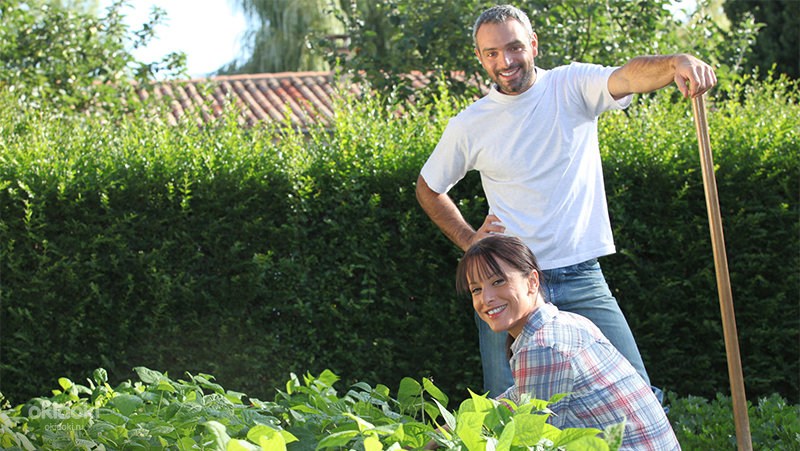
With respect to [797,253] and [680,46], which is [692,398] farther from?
[680,46]

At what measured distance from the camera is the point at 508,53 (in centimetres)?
347

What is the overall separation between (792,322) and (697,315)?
47cm

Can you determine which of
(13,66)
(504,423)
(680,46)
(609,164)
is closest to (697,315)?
(609,164)

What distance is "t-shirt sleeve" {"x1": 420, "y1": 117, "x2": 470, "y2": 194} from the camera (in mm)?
3746

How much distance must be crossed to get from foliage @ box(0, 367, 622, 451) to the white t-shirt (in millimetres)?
1005

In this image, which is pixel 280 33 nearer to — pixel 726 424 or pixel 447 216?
pixel 447 216

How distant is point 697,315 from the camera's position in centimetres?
481

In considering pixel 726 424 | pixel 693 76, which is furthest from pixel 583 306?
pixel 726 424

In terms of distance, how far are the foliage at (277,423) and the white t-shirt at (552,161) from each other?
1.01 meters

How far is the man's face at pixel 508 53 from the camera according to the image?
11.3ft

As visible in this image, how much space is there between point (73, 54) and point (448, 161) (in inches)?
316

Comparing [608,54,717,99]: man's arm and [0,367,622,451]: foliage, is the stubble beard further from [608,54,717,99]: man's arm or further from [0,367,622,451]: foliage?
[0,367,622,451]: foliage

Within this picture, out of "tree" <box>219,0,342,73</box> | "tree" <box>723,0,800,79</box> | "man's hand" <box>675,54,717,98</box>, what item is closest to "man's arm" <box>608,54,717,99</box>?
"man's hand" <box>675,54,717,98</box>

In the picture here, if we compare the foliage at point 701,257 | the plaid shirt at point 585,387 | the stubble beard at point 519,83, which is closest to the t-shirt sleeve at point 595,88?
the stubble beard at point 519,83
